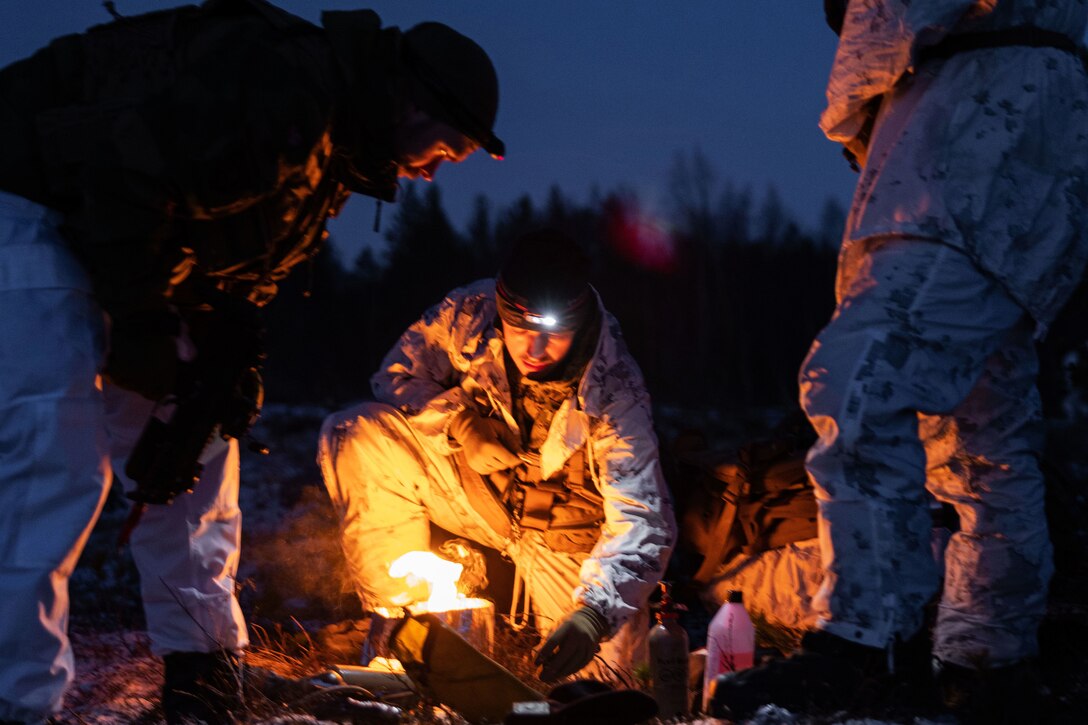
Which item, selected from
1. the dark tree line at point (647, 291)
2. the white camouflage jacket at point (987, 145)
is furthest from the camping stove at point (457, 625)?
the dark tree line at point (647, 291)

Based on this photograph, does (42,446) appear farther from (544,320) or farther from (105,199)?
(544,320)

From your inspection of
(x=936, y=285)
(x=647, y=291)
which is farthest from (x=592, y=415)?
(x=647, y=291)

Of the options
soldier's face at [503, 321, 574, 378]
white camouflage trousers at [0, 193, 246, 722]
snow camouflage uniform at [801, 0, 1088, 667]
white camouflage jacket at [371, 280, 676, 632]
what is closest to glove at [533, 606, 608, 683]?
white camouflage jacket at [371, 280, 676, 632]

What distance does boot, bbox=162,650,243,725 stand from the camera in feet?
9.95

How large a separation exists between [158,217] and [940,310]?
6.82 feet

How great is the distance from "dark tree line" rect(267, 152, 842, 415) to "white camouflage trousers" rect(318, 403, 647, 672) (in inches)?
592

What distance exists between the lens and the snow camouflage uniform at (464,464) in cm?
388

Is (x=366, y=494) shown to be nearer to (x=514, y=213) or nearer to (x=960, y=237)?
(x=960, y=237)

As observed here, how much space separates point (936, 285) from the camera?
2.59 m

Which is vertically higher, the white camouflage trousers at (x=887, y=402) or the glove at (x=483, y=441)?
the white camouflage trousers at (x=887, y=402)

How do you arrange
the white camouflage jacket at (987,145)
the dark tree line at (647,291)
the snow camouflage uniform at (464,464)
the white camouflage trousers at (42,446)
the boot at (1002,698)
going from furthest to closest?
the dark tree line at (647,291)
the snow camouflage uniform at (464,464)
the white camouflage jacket at (987,145)
the boot at (1002,698)
the white camouflage trousers at (42,446)

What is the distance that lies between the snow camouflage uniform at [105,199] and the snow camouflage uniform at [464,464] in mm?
1584

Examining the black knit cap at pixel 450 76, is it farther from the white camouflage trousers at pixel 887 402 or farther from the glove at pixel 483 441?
A: the glove at pixel 483 441

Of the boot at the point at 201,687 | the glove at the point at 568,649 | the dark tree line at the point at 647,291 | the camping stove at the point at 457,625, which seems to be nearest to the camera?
the boot at the point at 201,687
